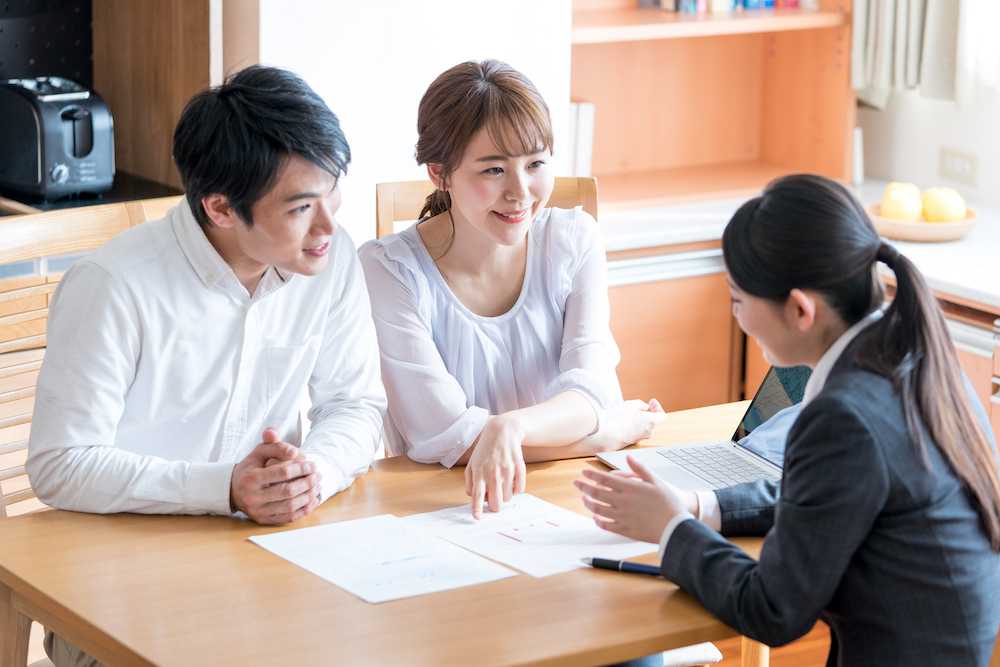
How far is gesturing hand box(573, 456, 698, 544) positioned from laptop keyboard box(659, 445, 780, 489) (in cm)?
17

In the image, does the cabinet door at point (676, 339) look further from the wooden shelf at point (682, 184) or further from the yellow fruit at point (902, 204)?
the yellow fruit at point (902, 204)

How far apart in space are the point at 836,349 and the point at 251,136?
0.73 meters

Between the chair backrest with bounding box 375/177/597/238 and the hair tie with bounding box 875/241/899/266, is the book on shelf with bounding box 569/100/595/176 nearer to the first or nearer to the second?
the chair backrest with bounding box 375/177/597/238

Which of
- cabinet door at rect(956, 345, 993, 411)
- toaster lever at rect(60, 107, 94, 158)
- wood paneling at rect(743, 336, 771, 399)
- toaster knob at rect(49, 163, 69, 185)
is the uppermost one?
toaster lever at rect(60, 107, 94, 158)

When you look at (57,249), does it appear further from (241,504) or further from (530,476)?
(530,476)

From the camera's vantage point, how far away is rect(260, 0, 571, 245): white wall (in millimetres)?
2840

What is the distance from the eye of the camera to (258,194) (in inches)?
67.9

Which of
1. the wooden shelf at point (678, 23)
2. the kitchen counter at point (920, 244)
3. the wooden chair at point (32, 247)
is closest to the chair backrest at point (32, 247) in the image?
the wooden chair at point (32, 247)

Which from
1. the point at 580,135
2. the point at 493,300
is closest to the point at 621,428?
the point at 493,300

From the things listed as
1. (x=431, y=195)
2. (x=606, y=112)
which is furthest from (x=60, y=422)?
A: (x=606, y=112)

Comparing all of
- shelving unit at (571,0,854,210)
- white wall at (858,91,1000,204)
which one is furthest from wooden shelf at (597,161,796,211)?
white wall at (858,91,1000,204)

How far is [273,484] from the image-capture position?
168 cm

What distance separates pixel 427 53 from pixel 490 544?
1.60 m

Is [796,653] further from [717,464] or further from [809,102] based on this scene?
[809,102]
